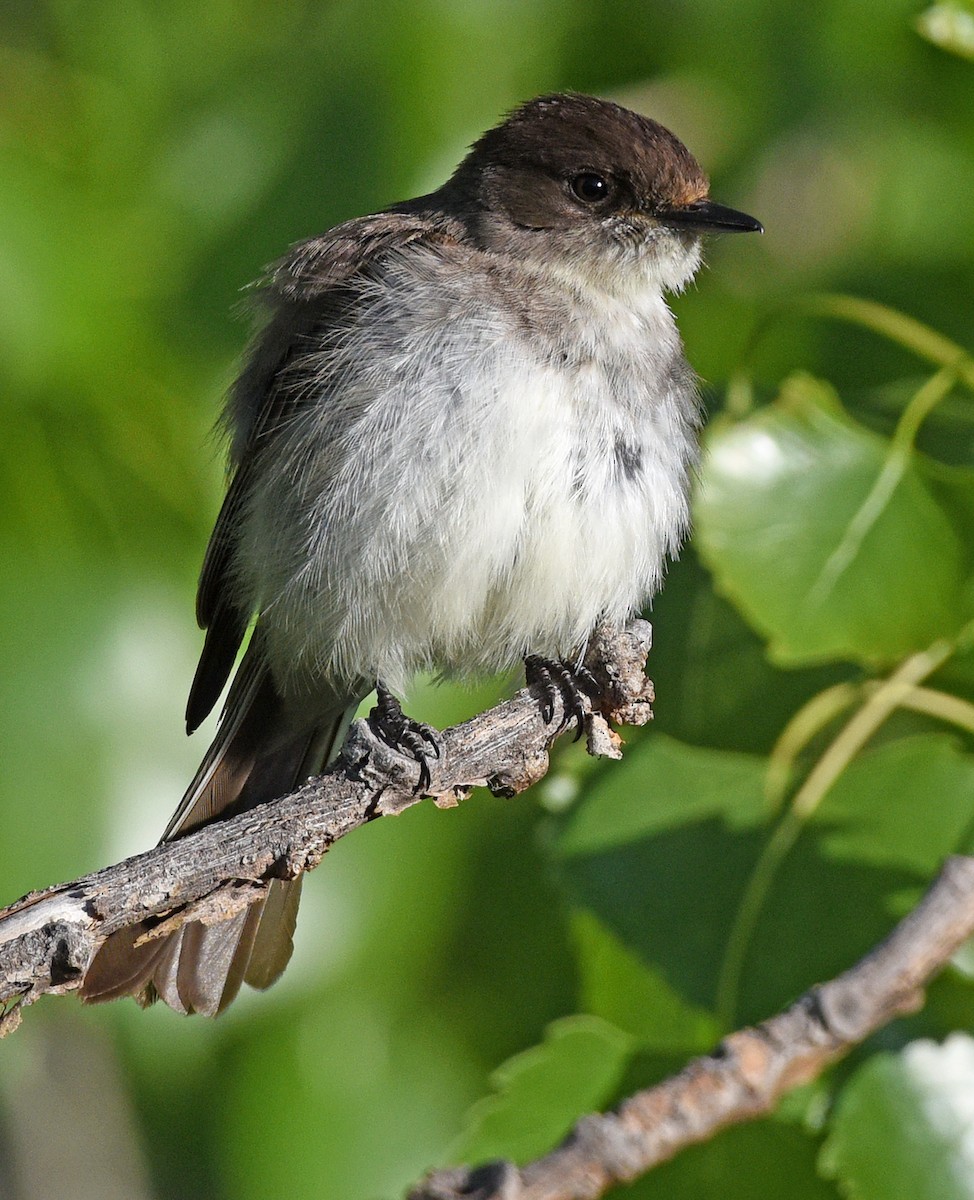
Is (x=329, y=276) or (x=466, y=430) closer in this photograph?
(x=466, y=430)

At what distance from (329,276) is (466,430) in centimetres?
59

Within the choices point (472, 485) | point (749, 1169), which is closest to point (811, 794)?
point (749, 1169)

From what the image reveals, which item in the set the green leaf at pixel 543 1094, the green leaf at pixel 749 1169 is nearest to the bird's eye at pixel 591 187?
the green leaf at pixel 543 1094

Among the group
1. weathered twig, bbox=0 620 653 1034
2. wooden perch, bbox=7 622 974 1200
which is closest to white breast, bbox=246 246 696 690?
wooden perch, bbox=7 622 974 1200

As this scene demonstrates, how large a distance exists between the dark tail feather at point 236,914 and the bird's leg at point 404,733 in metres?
0.30

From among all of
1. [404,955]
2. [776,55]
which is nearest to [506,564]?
[404,955]

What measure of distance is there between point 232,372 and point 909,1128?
1600 mm

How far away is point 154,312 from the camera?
7.81ft

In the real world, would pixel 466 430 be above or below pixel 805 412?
above

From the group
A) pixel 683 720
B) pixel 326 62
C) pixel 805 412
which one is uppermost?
pixel 326 62

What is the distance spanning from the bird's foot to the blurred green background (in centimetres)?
14

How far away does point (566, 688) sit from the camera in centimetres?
263

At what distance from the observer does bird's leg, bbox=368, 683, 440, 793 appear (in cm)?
219

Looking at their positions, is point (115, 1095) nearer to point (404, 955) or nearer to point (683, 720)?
point (404, 955)
